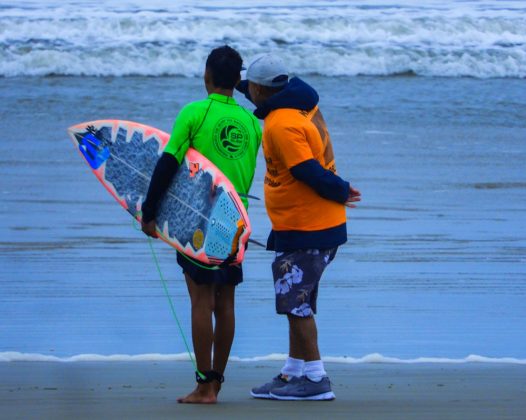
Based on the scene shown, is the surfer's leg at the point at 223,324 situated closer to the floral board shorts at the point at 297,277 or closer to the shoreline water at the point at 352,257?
the floral board shorts at the point at 297,277

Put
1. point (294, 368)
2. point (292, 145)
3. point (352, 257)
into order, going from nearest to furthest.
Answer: point (292, 145)
point (294, 368)
point (352, 257)

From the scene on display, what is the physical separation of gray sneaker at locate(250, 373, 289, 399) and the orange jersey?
0.64 meters

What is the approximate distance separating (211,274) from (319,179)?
58cm

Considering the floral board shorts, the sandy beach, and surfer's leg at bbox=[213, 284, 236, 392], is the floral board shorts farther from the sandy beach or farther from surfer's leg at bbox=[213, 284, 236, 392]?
the sandy beach

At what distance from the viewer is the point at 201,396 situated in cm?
466

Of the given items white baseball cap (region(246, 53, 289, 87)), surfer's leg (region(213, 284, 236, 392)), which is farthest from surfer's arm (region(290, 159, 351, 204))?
surfer's leg (region(213, 284, 236, 392))

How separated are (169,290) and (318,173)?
2747 mm

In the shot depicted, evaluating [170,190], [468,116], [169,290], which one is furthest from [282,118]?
[468,116]

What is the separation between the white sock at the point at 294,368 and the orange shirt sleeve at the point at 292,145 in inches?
33.7

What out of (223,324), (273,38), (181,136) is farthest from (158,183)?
(273,38)

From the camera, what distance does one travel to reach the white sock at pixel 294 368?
15.9 feet

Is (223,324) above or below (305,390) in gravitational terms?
above

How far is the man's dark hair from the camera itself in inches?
185

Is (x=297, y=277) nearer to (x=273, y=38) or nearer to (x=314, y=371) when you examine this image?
(x=314, y=371)
